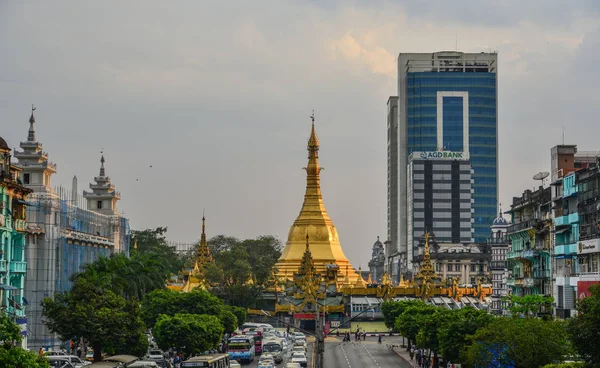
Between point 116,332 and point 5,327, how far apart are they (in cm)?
2658

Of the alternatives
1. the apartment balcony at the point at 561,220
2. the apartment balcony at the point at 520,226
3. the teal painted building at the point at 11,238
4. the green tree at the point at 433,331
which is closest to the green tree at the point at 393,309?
the apartment balcony at the point at 520,226

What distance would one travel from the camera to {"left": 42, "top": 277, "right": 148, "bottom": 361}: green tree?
83375mm

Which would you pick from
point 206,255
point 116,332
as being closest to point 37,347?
point 116,332

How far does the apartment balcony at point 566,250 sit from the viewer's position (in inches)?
3648

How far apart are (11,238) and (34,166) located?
18.3 m

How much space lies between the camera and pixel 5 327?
5716 centimetres

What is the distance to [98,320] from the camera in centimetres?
8350

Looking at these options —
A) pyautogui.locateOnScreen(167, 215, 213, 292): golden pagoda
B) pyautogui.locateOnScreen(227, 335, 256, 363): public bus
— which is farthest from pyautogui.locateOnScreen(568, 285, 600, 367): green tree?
pyautogui.locateOnScreen(167, 215, 213, 292): golden pagoda

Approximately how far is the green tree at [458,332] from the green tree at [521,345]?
10.7m

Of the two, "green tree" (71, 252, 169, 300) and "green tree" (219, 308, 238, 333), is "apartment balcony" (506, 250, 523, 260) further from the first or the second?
"green tree" (71, 252, 169, 300)

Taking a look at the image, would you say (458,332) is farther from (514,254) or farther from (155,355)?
(514,254)

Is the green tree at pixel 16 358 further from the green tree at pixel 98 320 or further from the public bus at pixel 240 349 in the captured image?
the public bus at pixel 240 349

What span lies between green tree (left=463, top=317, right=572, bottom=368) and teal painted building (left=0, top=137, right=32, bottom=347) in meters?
30.2

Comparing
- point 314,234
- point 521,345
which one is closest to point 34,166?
point 521,345
